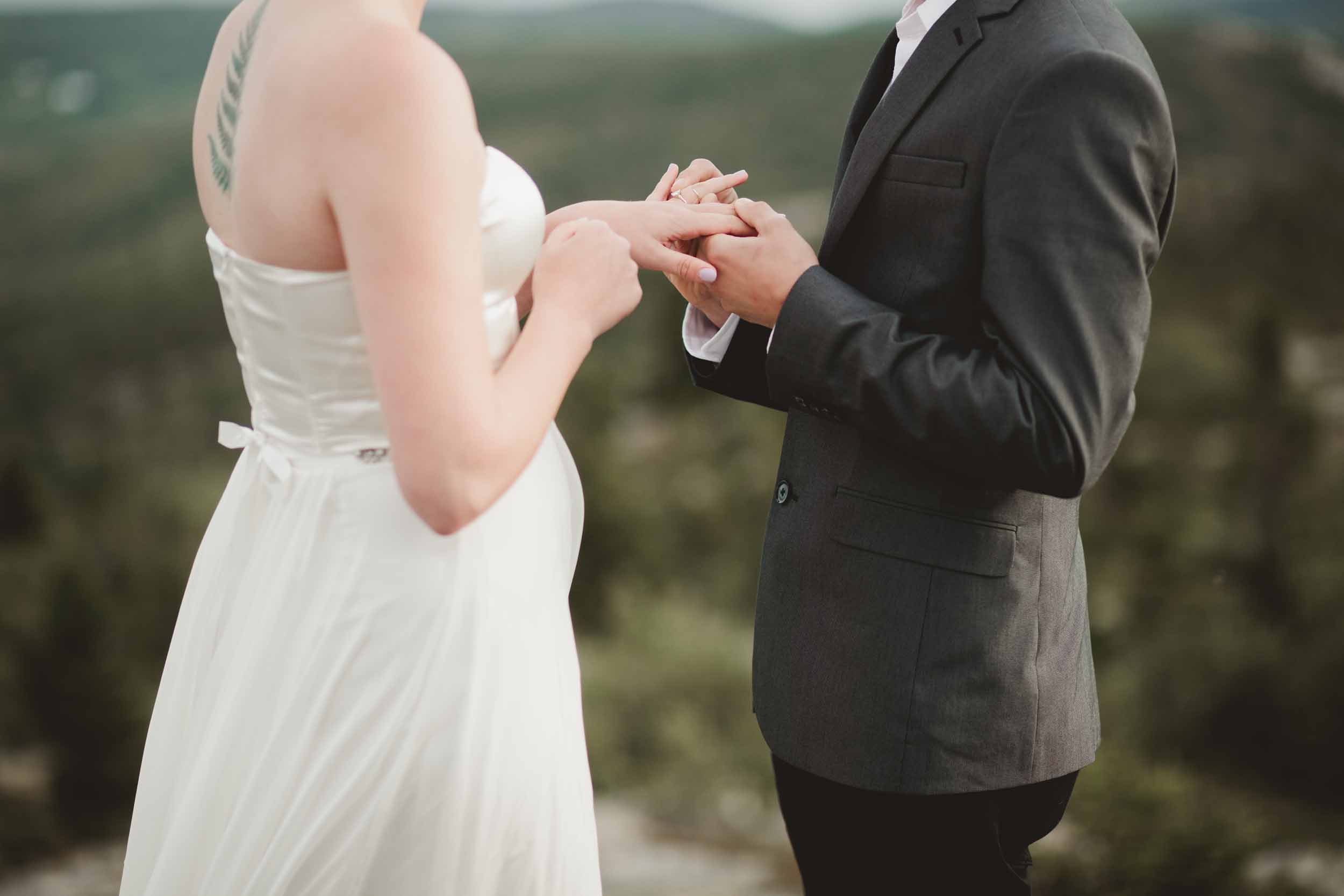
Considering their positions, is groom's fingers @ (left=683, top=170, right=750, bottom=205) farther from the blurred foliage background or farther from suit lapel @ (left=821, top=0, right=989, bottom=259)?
the blurred foliage background

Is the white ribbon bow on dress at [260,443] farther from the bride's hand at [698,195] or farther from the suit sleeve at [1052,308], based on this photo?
the suit sleeve at [1052,308]

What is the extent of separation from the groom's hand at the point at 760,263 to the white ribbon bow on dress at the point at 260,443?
0.67 meters

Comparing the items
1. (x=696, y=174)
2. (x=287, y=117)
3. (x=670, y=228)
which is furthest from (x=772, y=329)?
(x=287, y=117)

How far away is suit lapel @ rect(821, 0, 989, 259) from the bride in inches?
13.5

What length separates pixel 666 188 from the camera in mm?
1833

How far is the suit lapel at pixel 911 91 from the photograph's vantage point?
1391mm

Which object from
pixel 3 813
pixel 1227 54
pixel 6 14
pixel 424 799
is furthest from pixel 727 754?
pixel 6 14

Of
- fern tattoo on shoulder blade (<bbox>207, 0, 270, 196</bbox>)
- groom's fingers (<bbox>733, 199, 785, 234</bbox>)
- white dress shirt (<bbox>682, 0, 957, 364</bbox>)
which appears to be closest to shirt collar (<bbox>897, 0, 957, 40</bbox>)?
white dress shirt (<bbox>682, 0, 957, 364</bbox>)

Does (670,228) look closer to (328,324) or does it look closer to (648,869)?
(328,324)

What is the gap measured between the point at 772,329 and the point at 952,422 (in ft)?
1.25

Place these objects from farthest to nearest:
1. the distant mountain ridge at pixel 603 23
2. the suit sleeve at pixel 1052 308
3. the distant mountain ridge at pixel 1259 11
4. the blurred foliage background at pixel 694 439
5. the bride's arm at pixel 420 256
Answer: the distant mountain ridge at pixel 603 23
the distant mountain ridge at pixel 1259 11
the blurred foliage background at pixel 694 439
the suit sleeve at pixel 1052 308
the bride's arm at pixel 420 256

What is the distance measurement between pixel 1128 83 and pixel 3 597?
8.17m

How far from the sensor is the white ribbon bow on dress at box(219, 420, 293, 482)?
53.7 inches

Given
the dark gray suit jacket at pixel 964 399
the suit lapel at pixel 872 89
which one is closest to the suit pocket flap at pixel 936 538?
the dark gray suit jacket at pixel 964 399
